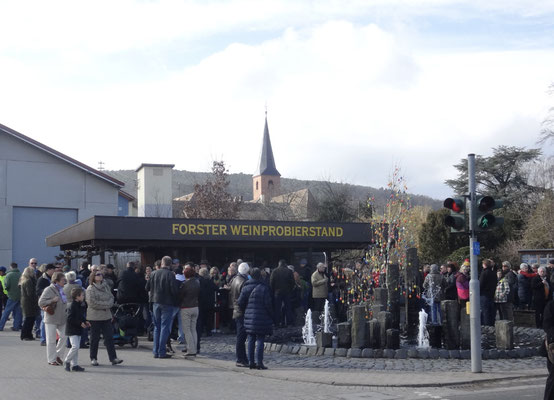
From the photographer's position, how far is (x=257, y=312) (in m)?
12.1

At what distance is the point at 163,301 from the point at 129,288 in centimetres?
246

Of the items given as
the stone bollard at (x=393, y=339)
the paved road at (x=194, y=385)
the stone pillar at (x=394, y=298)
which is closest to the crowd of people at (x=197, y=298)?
the paved road at (x=194, y=385)

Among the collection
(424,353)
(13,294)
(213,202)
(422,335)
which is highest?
(213,202)

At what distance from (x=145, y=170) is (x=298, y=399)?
56523 mm

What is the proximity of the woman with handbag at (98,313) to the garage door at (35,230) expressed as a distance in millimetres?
24973

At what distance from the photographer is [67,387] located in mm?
10492

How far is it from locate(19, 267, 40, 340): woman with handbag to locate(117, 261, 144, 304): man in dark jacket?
8.71 feet

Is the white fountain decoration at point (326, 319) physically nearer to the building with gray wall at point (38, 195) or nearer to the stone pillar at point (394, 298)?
the stone pillar at point (394, 298)

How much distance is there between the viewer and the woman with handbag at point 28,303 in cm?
1692

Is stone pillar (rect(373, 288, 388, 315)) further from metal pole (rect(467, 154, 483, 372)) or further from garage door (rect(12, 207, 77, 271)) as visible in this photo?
garage door (rect(12, 207, 77, 271))

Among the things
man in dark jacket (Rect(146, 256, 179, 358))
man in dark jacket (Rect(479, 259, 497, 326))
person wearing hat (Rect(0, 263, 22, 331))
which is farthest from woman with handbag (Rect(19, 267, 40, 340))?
man in dark jacket (Rect(479, 259, 497, 326))

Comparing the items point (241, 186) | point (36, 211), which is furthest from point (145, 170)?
point (241, 186)

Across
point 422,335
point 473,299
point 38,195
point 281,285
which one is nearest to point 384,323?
point 422,335

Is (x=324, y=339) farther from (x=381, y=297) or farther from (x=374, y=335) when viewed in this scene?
(x=381, y=297)
